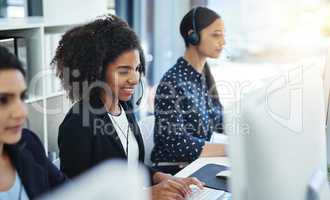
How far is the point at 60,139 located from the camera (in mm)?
1327

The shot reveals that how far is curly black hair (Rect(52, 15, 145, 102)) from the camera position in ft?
4.51

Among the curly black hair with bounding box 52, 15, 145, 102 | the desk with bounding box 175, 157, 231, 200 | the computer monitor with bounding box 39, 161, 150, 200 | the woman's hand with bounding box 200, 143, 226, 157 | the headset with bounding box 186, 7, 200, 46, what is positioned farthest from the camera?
the headset with bounding box 186, 7, 200, 46

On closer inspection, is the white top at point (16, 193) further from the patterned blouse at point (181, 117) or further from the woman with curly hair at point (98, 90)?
the patterned blouse at point (181, 117)

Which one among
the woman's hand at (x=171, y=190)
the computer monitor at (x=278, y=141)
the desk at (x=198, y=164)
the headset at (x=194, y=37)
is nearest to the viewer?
the computer monitor at (x=278, y=141)

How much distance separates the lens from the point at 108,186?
43 centimetres

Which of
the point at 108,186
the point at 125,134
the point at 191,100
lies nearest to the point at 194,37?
the point at 191,100

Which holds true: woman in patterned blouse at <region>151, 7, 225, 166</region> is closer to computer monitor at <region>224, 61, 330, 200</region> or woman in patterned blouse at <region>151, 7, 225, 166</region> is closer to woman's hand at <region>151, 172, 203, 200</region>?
woman's hand at <region>151, 172, 203, 200</region>

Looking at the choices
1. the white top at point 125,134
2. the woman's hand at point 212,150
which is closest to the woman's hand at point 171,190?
the white top at point 125,134

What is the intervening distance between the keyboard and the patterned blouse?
43cm

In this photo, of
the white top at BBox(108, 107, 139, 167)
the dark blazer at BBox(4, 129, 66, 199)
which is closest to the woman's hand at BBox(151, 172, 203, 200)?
the white top at BBox(108, 107, 139, 167)

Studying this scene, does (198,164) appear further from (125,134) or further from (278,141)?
(278,141)

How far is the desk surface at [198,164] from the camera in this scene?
1538 mm

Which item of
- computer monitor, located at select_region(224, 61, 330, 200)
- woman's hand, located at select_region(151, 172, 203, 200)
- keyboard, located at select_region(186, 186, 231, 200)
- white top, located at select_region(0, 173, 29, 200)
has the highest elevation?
computer monitor, located at select_region(224, 61, 330, 200)

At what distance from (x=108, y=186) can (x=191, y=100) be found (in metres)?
1.50
